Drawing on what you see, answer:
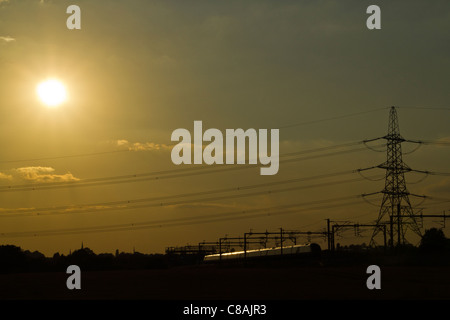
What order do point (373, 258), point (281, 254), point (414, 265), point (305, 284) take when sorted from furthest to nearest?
point (281, 254) < point (373, 258) < point (414, 265) < point (305, 284)

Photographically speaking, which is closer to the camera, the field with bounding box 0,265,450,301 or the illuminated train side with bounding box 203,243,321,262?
the field with bounding box 0,265,450,301

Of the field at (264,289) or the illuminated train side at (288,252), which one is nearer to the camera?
the field at (264,289)

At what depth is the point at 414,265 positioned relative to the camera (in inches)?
1984

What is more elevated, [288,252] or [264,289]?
[288,252]

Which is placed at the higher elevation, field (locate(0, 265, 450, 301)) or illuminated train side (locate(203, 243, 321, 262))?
illuminated train side (locate(203, 243, 321, 262))

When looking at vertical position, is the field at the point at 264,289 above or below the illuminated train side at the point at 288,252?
below

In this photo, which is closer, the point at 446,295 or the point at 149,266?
the point at 446,295

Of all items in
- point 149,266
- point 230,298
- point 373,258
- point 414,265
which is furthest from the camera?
point 149,266

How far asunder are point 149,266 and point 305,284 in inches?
2006

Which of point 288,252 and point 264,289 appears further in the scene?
point 288,252
